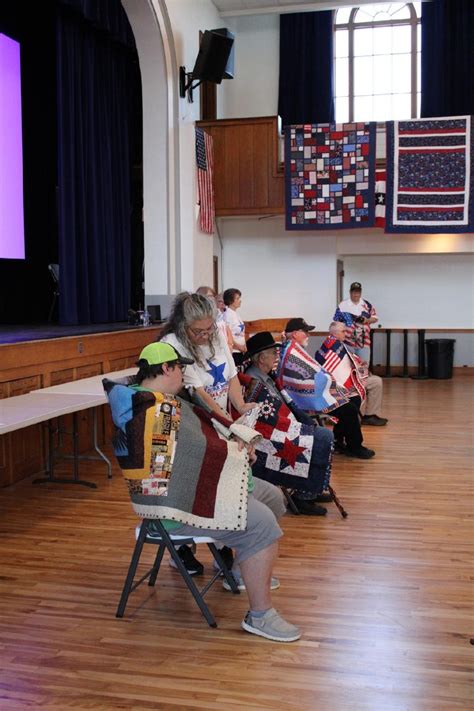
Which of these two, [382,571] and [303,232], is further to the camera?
[303,232]

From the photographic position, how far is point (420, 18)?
11797 millimetres

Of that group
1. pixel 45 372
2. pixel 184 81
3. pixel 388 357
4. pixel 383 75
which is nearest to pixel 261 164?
pixel 184 81

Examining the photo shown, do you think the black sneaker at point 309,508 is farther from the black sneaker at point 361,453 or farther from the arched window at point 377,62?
the arched window at point 377,62

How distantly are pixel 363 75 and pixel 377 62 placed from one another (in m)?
0.28

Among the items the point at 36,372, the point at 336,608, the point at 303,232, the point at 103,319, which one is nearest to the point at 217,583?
the point at 336,608

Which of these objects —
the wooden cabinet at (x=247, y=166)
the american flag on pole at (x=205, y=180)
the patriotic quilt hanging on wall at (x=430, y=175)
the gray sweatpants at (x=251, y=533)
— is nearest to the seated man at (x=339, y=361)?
the gray sweatpants at (x=251, y=533)

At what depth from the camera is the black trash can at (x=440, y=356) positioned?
→ 11445mm

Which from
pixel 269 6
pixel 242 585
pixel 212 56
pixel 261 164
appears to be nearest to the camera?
pixel 242 585

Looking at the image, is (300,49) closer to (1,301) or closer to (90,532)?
(1,301)

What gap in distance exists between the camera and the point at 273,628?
2.89 meters

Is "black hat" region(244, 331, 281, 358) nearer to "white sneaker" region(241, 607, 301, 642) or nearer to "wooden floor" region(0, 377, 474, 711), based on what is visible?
"wooden floor" region(0, 377, 474, 711)

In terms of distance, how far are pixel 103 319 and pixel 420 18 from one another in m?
6.97

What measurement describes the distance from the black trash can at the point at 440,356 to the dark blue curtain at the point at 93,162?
15.3 feet

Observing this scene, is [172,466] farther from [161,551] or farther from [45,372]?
[45,372]
